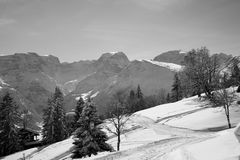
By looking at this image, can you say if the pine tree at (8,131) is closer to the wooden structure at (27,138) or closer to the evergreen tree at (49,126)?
the evergreen tree at (49,126)

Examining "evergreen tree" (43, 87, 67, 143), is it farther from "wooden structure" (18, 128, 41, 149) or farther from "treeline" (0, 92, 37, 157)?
"wooden structure" (18, 128, 41, 149)

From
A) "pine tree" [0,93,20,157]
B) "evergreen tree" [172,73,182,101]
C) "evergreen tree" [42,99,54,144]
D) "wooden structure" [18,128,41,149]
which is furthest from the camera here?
"evergreen tree" [172,73,182,101]

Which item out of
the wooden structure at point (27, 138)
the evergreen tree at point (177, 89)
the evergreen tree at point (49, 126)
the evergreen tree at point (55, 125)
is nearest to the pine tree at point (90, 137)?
the evergreen tree at point (55, 125)

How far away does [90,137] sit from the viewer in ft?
84.8

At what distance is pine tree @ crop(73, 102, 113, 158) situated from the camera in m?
25.2

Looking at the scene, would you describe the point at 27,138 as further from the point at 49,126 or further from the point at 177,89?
the point at 177,89

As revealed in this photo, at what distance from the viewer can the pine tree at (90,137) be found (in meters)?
25.2

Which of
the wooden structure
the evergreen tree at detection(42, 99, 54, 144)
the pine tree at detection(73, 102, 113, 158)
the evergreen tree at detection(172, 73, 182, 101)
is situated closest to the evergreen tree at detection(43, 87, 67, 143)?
the evergreen tree at detection(42, 99, 54, 144)

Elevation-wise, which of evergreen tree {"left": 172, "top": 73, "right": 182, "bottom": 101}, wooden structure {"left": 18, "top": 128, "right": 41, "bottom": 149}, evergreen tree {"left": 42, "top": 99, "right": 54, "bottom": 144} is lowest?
wooden structure {"left": 18, "top": 128, "right": 41, "bottom": 149}

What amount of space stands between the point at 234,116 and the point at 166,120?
1146 cm

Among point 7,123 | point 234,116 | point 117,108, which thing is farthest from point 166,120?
point 7,123

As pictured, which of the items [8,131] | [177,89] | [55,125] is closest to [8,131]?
[8,131]

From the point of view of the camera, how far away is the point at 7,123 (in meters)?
42.2

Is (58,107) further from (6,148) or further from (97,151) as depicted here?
(97,151)
